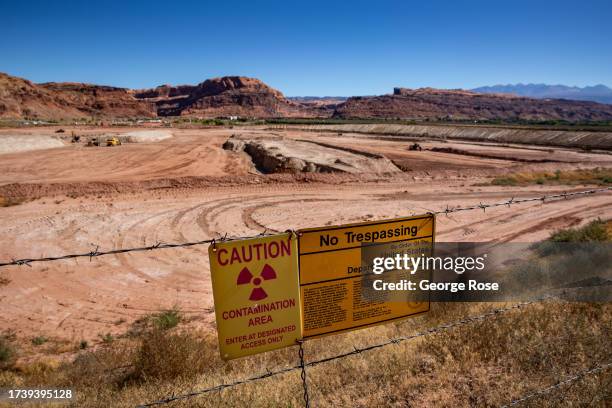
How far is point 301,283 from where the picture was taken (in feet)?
12.8

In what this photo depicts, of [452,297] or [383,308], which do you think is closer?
[383,308]

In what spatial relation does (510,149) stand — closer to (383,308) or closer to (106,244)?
(106,244)

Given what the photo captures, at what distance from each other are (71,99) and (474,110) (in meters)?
167

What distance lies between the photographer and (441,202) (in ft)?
76.5

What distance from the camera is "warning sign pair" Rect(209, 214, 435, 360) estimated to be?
365cm

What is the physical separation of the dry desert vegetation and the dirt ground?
0.08 metres

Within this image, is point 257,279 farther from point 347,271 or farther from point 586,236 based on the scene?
point 586,236

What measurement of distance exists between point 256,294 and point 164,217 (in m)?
16.8

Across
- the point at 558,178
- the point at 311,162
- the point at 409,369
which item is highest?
the point at 311,162

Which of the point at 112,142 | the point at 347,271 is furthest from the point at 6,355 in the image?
the point at 112,142

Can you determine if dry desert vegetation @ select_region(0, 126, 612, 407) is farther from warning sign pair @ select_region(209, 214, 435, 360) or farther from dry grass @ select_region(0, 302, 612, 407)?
warning sign pair @ select_region(209, 214, 435, 360)

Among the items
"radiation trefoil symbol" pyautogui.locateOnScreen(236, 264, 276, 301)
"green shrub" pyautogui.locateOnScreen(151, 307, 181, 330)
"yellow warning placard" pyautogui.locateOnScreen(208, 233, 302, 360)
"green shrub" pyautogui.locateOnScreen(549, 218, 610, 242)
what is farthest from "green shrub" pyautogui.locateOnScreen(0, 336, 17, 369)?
"green shrub" pyautogui.locateOnScreen(549, 218, 610, 242)

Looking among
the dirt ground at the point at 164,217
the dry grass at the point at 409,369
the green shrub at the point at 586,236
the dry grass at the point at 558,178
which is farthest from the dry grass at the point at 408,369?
the dry grass at the point at 558,178

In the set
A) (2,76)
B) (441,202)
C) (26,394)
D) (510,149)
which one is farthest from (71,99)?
(26,394)
